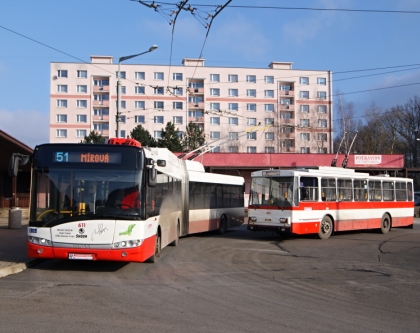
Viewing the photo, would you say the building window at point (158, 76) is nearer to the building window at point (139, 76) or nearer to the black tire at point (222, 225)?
the building window at point (139, 76)

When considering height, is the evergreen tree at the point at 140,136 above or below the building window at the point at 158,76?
below

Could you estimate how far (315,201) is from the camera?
62.9 feet

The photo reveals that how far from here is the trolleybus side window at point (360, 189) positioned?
70.3ft

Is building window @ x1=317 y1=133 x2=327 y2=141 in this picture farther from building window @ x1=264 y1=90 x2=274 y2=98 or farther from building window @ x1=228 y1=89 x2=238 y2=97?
building window @ x1=228 y1=89 x2=238 y2=97

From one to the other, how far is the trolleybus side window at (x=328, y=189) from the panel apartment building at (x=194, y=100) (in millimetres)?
47238

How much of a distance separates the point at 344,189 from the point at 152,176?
11.6 metres

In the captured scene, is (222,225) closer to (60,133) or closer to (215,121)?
(215,121)

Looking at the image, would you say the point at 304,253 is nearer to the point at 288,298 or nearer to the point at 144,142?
the point at 288,298

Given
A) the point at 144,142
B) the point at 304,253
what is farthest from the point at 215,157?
the point at 304,253

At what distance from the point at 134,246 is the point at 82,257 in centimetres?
109

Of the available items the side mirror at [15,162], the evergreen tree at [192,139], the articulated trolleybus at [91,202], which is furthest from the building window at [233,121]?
the side mirror at [15,162]

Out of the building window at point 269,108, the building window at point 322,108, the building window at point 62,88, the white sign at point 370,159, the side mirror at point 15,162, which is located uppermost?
the building window at point 62,88

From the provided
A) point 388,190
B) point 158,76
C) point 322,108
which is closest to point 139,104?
point 158,76

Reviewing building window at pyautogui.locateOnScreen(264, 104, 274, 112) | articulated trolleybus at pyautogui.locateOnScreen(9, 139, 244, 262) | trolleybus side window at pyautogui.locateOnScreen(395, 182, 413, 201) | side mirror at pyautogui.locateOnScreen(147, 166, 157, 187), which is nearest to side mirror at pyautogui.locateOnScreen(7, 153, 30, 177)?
articulated trolleybus at pyautogui.locateOnScreen(9, 139, 244, 262)
